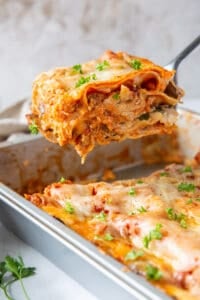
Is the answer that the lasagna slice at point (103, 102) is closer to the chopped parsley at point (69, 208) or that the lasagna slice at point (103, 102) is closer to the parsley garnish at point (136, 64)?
the parsley garnish at point (136, 64)

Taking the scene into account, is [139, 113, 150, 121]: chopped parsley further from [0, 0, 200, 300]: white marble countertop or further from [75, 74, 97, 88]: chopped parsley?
[0, 0, 200, 300]: white marble countertop

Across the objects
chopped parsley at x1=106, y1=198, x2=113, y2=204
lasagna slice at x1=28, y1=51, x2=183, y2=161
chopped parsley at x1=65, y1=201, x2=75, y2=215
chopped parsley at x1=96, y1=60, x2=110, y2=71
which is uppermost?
chopped parsley at x1=96, y1=60, x2=110, y2=71

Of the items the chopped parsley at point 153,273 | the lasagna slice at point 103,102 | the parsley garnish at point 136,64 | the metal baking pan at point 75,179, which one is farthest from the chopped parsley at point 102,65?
the chopped parsley at point 153,273

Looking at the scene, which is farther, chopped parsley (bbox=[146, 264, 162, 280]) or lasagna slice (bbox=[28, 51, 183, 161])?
lasagna slice (bbox=[28, 51, 183, 161])

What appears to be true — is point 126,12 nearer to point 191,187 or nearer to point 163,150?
point 163,150

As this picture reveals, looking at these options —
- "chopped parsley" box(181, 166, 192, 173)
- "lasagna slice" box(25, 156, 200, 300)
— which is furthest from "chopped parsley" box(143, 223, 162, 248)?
"chopped parsley" box(181, 166, 192, 173)

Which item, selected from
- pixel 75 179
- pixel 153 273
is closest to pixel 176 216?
pixel 153 273

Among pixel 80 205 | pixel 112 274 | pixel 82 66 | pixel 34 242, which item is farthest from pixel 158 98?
pixel 112 274
